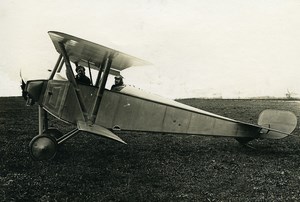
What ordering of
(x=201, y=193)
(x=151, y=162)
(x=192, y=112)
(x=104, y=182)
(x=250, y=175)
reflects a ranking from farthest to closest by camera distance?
(x=192, y=112) → (x=151, y=162) → (x=250, y=175) → (x=104, y=182) → (x=201, y=193)

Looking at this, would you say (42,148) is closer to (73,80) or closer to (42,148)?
(42,148)

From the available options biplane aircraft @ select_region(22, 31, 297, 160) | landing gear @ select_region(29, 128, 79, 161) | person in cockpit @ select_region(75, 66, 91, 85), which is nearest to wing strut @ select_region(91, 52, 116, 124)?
biplane aircraft @ select_region(22, 31, 297, 160)

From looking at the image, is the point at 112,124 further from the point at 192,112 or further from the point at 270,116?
the point at 270,116

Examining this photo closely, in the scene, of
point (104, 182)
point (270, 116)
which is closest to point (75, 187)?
point (104, 182)

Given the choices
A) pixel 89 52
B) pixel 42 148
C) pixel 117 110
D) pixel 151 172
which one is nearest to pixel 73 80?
pixel 89 52

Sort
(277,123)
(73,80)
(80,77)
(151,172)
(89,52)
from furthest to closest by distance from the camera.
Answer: (277,123) → (80,77) → (89,52) → (73,80) → (151,172)

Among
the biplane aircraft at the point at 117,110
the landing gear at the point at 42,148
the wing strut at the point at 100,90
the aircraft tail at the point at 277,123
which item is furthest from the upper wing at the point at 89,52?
the aircraft tail at the point at 277,123

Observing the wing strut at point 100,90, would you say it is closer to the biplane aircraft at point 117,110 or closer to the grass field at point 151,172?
the biplane aircraft at point 117,110
